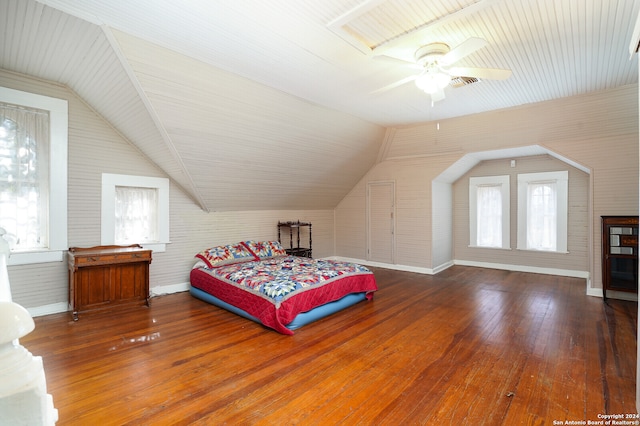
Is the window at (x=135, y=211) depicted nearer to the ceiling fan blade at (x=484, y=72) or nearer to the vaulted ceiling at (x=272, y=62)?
the vaulted ceiling at (x=272, y=62)

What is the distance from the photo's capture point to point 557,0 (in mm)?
2428

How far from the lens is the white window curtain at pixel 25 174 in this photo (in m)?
3.60

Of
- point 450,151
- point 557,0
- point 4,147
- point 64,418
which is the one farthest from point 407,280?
point 4,147

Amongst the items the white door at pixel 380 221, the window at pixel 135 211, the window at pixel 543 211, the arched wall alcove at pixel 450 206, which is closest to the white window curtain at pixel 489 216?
the window at pixel 543 211

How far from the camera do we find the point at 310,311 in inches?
144

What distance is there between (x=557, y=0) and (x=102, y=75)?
428 cm

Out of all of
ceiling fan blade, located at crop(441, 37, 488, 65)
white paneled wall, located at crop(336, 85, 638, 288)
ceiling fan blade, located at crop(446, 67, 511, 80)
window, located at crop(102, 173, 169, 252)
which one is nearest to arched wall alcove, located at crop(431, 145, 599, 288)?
white paneled wall, located at crop(336, 85, 638, 288)

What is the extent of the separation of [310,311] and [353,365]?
1060mm

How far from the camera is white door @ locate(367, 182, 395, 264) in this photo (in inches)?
270

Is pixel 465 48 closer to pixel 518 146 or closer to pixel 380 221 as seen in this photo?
pixel 518 146

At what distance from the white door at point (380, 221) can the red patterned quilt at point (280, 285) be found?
2365 mm

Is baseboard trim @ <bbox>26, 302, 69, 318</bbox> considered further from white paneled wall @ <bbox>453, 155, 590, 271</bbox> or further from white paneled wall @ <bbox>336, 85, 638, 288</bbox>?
white paneled wall @ <bbox>453, 155, 590, 271</bbox>

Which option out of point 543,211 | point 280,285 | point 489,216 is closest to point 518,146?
point 543,211

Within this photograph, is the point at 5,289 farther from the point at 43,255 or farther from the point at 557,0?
the point at 43,255
